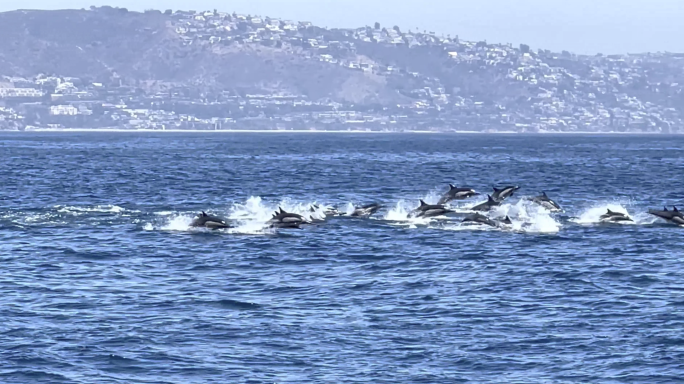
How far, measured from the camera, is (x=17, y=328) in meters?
28.2

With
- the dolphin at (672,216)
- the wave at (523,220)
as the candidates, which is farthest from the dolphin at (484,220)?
the dolphin at (672,216)

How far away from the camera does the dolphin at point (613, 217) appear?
51741mm

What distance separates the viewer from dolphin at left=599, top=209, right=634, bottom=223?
51741mm

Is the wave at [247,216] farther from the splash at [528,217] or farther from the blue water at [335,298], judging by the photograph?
the splash at [528,217]

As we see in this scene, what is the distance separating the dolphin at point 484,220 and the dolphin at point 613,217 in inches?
188

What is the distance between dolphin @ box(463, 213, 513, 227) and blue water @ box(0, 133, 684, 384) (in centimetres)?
81

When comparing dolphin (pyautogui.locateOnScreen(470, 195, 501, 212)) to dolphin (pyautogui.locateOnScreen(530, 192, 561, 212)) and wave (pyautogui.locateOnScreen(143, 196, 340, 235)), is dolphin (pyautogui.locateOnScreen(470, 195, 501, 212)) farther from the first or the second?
wave (pyautogui.locateOnScreen(143, 196, 340, 235))

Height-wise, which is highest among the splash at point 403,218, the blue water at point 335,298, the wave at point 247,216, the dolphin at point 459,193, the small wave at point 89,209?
the dolphin at point 459,193

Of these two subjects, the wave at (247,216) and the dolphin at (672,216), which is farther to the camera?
the dolphin at (672,216)

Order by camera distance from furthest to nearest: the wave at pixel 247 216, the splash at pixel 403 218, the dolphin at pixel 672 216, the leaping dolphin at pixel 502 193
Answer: the leaping dolphin at pixel 502 193 < the splash at pixel 403 218 < the dolphin at pixel 672 216 < the wave at pixel 247 216

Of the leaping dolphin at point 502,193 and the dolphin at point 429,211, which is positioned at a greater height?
the leaping dolphin at point 502,193

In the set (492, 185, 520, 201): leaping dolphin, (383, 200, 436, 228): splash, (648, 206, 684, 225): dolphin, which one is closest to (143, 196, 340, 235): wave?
(383, 200, 436, 228): splash

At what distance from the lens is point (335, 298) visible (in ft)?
105

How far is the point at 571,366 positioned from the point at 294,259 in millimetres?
15693
